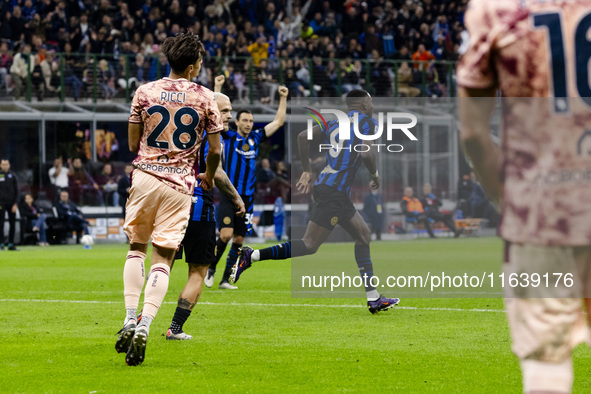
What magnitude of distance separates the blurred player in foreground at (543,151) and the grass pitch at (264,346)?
270cm

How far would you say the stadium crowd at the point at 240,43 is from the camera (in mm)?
26156

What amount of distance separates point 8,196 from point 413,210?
31.6 feet

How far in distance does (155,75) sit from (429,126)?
727cm

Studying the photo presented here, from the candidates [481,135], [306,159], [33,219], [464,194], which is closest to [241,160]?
[306,159]

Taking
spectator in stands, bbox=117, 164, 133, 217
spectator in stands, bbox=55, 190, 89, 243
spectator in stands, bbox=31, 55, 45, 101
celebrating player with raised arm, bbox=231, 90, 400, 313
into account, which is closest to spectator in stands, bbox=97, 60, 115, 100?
spectator in stands, bbox=31, 55, 45, 101

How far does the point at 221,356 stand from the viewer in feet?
22.6

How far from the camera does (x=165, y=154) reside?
660 cm

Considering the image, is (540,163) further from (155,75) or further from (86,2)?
(86,2)

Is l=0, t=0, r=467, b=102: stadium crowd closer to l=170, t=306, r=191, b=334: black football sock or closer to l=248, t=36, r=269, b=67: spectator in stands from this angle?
l=248, t=36, r=269, b=67: spectator in stands

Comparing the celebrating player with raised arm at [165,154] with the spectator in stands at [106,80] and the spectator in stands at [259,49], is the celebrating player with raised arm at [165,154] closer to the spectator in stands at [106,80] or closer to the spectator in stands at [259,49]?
the spectator in stands at [106,80]

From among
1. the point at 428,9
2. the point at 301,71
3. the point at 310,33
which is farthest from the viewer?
the point at 428,9

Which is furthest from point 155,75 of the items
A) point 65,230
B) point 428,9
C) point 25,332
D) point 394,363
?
point 394,363

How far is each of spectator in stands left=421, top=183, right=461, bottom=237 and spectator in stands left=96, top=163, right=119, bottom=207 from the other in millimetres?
7735

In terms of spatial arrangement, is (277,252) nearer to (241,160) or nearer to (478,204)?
(241,160)
